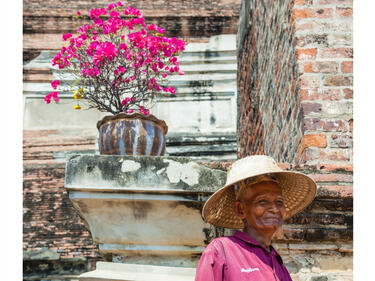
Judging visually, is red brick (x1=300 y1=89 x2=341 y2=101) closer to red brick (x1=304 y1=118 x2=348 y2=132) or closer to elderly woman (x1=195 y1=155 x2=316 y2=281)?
red brick (x1=304 y1=118 x2=348 y2=132)

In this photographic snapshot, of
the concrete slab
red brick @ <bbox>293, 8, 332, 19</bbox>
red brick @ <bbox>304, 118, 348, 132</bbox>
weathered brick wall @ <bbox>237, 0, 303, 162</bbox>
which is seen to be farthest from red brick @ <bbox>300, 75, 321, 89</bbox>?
the concrete slab

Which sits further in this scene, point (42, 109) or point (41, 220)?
point (42, 109)

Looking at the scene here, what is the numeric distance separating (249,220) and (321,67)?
177cm

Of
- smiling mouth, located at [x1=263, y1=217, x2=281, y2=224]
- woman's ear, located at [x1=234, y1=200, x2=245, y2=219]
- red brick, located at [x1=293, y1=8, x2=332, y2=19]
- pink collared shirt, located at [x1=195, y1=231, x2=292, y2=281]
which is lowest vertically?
pink collared shirt, located at [x1=195, y1=231, x2=292, y2=281]

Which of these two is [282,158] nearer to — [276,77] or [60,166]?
[276,77]

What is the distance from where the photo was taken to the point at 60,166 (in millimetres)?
8906

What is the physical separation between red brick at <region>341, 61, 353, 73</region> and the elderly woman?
1.37 metres

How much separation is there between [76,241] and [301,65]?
17.8 ft

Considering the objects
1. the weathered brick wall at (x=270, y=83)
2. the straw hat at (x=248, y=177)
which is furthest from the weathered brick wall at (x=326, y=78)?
the straw hat at (x=248, y=177)

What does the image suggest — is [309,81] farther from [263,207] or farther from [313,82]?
[263,207]

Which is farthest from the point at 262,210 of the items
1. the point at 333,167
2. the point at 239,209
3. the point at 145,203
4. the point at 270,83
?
the point at 270,83

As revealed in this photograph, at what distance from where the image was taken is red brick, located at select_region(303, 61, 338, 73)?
391 cm

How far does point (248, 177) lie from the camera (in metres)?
2.59

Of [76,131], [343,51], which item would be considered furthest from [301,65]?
[76,131]
